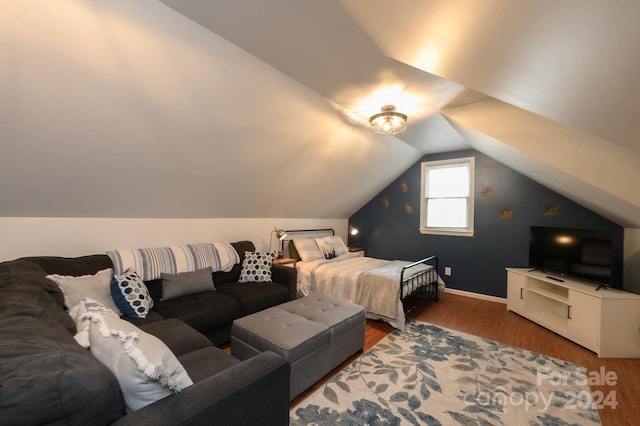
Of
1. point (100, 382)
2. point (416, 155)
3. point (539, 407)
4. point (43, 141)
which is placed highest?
point (416, 155)

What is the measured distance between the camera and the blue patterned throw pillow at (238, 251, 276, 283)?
10.8ft

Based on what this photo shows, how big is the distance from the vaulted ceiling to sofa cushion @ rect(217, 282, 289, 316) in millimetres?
1151

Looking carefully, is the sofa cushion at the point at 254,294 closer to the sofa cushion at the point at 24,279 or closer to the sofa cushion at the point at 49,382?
the sofa cushion at the point at 24,279

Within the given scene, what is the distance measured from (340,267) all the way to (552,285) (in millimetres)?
2802

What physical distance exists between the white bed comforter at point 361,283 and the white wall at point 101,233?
1148mm

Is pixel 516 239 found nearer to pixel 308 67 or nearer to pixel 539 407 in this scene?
pixel 539 407

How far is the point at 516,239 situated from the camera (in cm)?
404

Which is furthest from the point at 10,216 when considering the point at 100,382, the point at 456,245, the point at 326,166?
the point at 456,245

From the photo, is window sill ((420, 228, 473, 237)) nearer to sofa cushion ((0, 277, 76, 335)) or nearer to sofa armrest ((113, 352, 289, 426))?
sofa armrest ((113, 352, 289, 426))

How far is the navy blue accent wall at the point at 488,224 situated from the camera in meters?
3.77

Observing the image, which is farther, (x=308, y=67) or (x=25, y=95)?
(x=308, y=67)

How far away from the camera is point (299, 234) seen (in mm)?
4961

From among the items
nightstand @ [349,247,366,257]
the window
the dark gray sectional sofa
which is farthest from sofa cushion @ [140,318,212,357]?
the window

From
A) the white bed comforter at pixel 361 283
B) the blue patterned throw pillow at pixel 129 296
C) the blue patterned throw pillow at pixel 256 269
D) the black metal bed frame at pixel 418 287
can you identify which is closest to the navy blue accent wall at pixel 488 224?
the black metal bed frame at pixel 418 287
